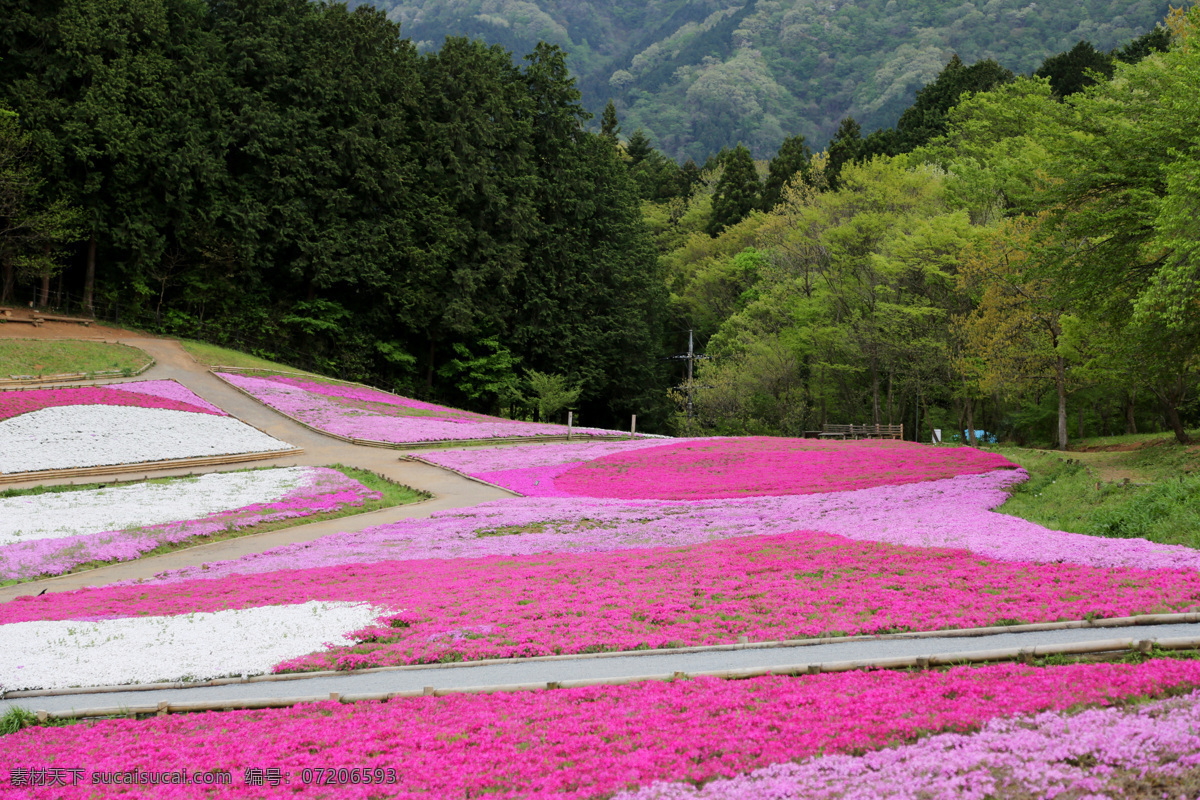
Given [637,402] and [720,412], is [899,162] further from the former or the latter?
[637,402]

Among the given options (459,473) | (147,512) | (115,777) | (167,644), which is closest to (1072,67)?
(459,473)

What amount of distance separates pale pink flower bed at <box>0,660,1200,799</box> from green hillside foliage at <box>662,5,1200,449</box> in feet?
49.2

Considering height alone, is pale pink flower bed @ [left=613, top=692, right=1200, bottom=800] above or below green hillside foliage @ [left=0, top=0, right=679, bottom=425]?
A: below

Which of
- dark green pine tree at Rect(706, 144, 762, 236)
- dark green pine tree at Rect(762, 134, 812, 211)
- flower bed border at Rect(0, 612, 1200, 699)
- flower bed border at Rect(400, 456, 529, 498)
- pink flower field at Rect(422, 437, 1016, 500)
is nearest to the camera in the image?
flower bed border at Rect(0, 612, 1200, 699)

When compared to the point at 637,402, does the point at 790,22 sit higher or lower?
higher

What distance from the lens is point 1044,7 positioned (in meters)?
126

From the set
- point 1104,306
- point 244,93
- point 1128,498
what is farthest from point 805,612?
point 244,93

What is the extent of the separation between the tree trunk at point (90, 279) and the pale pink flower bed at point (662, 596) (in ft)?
137

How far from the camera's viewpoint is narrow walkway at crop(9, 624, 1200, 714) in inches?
323

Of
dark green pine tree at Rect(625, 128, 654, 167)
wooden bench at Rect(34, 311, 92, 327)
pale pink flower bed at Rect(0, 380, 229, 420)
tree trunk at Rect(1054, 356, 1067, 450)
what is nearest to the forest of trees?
tree trunk at Rect(1054, 356, 1067, 450)

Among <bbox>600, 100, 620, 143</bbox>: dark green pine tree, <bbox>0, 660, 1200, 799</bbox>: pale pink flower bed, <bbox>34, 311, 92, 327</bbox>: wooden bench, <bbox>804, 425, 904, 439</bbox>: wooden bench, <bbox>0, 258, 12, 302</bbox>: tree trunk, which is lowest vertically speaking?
<bbox>0, 660, 1200, 799</bbox>: pale pink flower bed

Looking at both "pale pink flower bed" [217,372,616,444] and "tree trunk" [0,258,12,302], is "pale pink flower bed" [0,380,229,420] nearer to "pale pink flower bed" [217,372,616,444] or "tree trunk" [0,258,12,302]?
"pale pink flower bed" [217,372,616,444]

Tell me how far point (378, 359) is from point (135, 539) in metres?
42.1

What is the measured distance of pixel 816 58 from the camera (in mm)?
160000
